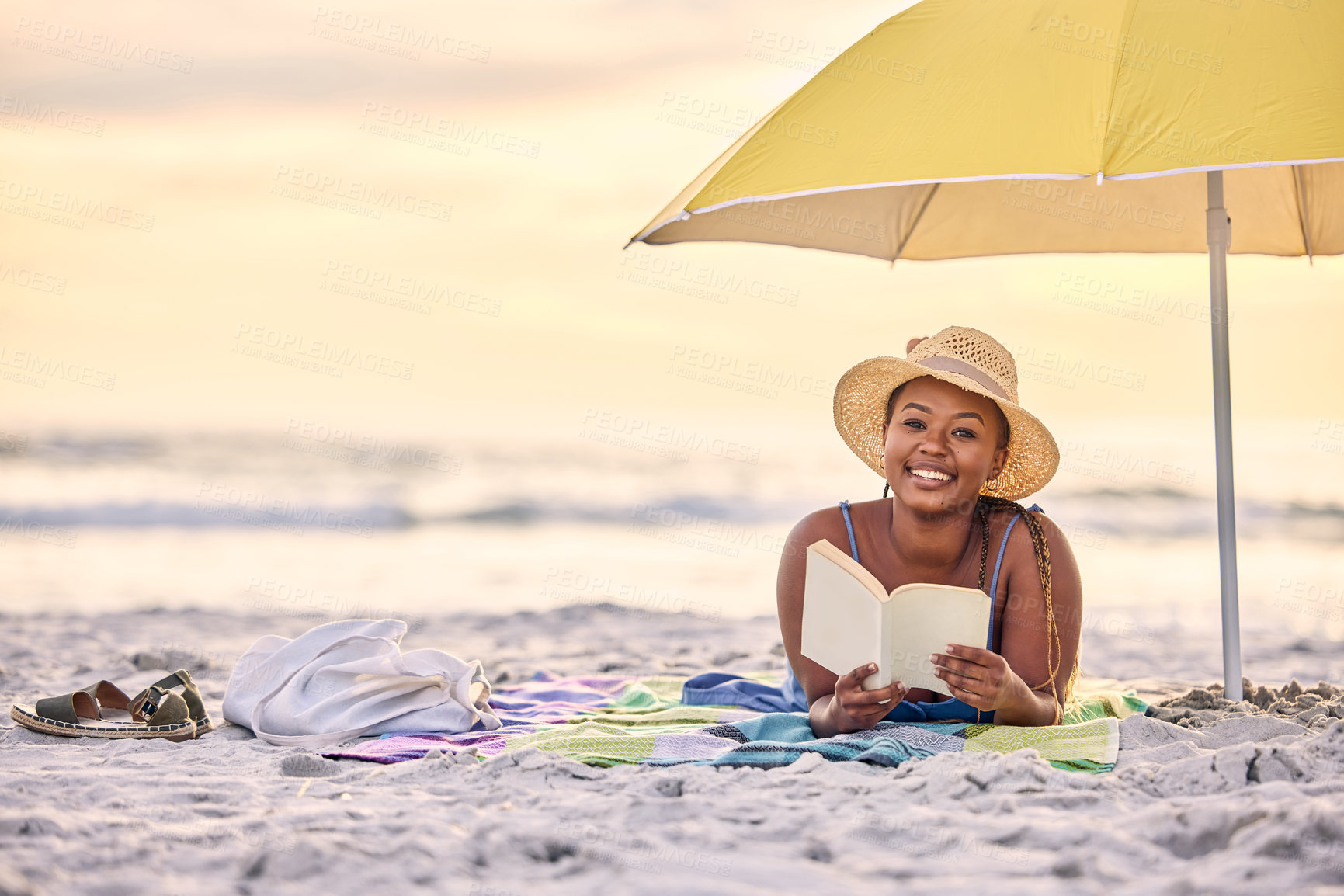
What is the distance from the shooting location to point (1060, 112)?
101 inches

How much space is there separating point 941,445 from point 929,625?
63 cm

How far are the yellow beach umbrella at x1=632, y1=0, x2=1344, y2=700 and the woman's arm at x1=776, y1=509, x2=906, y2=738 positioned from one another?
111 centimetres

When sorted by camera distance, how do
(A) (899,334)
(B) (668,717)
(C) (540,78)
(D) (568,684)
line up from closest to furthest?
1. (B) (668,717)
2. (D) (568,684)
3. (C) (540,78)
4. (A) (899,334)

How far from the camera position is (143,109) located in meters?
12.2

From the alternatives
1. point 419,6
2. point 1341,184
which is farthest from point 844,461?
point 1341,184

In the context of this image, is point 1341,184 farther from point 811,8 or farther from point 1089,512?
point 1089,512

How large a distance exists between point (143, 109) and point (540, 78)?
15.5ft

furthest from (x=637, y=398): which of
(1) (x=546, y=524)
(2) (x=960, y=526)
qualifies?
(2) (x=960, y=526)

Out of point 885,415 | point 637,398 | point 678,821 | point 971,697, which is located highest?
point 637,398

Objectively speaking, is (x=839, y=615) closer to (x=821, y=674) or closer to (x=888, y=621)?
(x=888, y=621)

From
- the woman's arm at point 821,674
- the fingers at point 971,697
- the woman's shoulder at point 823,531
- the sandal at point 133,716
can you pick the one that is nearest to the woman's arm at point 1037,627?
the fingers at point 971,697

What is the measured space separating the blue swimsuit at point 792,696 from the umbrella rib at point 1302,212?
6.33 ft

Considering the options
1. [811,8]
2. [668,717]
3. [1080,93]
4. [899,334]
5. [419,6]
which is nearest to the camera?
[1080,93]

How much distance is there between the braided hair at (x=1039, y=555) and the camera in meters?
3.14
